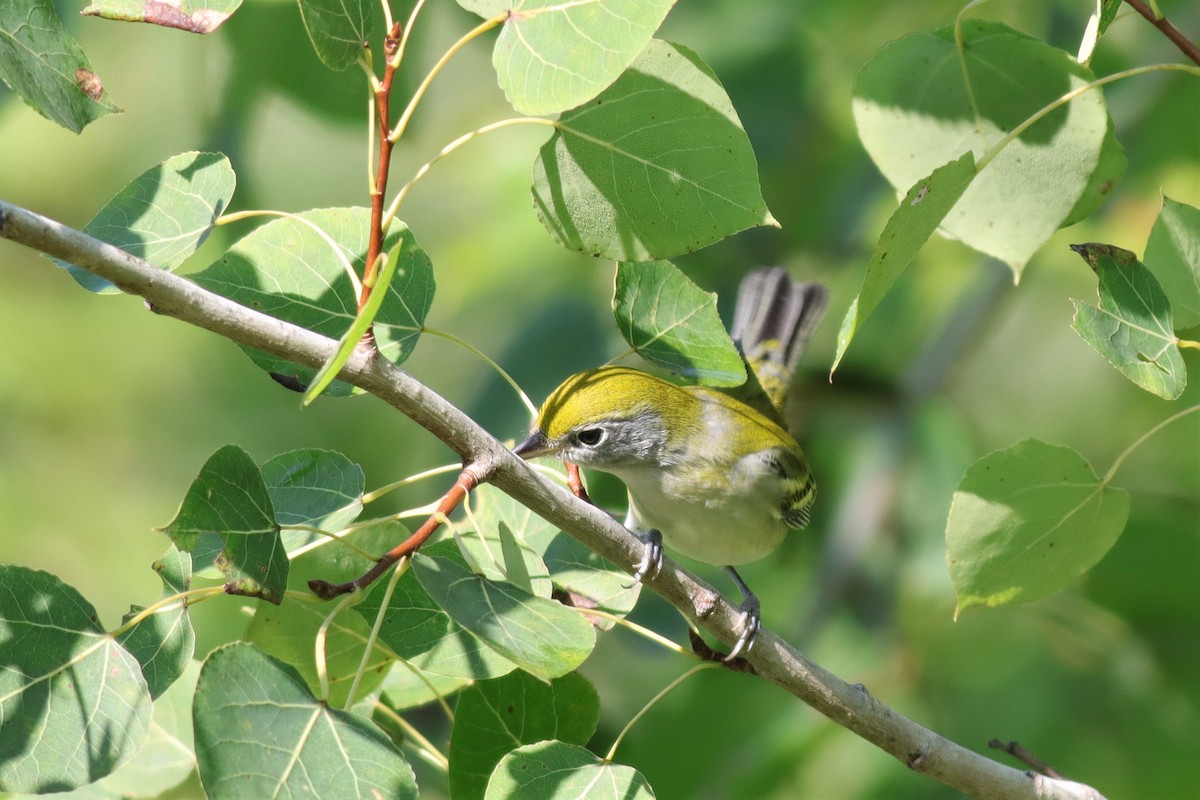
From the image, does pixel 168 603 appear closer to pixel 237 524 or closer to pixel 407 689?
pixel 237 524

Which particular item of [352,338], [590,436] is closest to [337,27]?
[352,338]

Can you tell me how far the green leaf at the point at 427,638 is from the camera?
Result: 1.58 m

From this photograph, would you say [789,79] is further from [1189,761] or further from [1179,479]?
[1189,761]

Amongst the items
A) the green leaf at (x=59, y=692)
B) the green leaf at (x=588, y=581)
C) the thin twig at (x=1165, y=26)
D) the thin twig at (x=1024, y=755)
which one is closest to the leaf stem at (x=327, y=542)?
the green leaf at (x=59, y=692)

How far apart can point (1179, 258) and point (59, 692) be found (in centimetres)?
164

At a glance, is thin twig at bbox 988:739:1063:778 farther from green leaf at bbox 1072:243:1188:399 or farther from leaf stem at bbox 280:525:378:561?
leaf stem at bbox 280:525:378:561

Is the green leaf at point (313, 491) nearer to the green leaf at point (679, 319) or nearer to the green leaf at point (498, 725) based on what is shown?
the green leaf at point (498, 725)

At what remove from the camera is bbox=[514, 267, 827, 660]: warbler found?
97.6 inches

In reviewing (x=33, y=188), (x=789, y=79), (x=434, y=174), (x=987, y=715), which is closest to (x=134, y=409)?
(x=33, y=188)

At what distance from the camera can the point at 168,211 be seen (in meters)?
1.58

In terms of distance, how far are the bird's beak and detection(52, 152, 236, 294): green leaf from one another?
95cm

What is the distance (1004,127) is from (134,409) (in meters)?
4.97

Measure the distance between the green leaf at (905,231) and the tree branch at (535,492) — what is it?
43 centimetres

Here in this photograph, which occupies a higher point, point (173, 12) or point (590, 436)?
point (173, 12)
